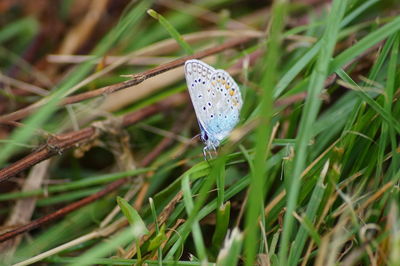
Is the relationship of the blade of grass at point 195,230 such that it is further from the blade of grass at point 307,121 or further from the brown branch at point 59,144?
the brown branch at point 59,144

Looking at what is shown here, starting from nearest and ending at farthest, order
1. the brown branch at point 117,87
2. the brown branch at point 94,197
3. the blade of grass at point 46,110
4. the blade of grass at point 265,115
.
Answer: the blade of grass at point 265,115, the blade of grass at point 46,110, the brown branch at point 117,87, the brown branch at point 94,197

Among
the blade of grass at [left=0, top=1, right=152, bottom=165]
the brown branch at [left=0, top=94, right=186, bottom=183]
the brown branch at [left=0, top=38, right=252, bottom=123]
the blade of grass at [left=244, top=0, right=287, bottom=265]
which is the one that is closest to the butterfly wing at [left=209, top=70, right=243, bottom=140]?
the brown branch at [left=0, top=38, right=252, bottom=123]

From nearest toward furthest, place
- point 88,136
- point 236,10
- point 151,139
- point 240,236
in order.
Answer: point 240,236
point 88,136
point 151,139
point 236,10

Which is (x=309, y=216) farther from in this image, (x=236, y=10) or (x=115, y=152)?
(x=236, y=10)

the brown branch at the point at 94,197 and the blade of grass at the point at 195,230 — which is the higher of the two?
the brown branch at the point at 94,197

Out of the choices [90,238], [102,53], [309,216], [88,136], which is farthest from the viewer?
[102,53]

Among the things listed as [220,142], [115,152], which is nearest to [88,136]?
[115,152]

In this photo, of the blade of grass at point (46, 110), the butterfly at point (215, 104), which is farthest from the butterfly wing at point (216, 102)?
the blade of grass at point (46, 110)
